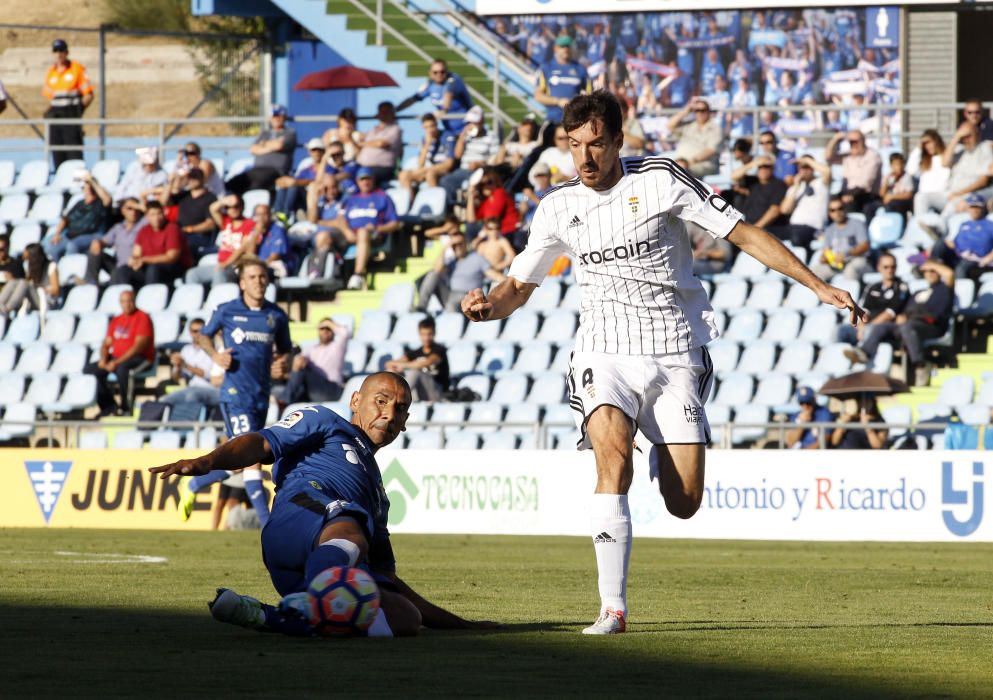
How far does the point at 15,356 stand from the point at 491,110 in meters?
9.47

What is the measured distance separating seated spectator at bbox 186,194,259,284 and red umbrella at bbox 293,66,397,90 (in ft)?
10.8

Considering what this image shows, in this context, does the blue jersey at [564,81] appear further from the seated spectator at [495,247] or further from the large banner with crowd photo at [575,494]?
the large banner with crowd photo at [575,494]

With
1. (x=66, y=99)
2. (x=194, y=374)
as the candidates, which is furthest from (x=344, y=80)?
(x=194, y=374)

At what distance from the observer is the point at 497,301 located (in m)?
8.94

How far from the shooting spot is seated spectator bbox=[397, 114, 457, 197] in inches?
1065

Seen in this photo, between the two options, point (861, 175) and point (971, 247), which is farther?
point (861, 175)

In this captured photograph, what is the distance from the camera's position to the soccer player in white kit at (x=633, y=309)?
859 cm

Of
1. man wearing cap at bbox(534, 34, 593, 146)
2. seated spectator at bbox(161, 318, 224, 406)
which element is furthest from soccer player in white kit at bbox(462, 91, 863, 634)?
man wearing cap at bbox(534, 34, 593, 146)

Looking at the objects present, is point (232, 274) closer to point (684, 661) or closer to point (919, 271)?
point (919, 271)

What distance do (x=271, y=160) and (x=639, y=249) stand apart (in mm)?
20207

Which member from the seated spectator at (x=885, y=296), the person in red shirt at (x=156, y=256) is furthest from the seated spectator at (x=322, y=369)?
the seated spectator at (x=885, y=296)

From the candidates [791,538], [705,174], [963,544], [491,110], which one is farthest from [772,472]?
[491,110]

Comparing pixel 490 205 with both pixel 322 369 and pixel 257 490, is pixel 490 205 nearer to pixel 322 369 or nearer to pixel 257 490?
pixel 322 369

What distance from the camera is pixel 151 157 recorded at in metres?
28.5
